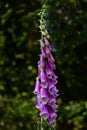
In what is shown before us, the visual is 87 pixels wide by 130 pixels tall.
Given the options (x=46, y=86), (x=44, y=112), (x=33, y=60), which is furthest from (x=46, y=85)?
(x=33, y=60)

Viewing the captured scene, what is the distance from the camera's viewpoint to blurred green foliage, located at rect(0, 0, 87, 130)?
668 centimetres

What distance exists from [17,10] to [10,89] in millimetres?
1270

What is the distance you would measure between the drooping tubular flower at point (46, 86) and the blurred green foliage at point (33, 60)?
2.26 metres

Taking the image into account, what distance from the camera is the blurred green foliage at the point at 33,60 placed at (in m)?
6.68

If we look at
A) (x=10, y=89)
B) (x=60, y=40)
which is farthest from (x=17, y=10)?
(x=10, y=89)

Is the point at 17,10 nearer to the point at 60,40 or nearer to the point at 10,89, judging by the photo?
the point at 60,40

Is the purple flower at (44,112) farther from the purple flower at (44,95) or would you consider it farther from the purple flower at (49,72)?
the purple flower at (49,72)

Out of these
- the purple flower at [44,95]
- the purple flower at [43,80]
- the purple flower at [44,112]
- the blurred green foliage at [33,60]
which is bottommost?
the purple flower at [44,112]

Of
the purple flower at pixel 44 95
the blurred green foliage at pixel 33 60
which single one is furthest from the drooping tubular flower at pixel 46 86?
the blurred green foliage at pixel 33 60

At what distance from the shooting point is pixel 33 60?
7668mm

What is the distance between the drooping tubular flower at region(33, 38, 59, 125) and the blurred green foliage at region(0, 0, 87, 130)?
226 cm

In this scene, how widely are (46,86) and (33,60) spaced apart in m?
3.66

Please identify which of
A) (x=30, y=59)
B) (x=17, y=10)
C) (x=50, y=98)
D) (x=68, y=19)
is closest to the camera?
(x=50, y=98)

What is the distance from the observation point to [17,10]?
719 cm
